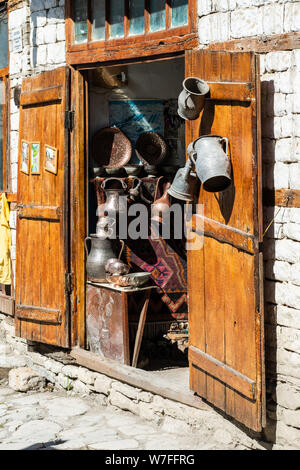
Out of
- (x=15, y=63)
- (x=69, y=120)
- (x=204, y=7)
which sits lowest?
(x=69, y=120)

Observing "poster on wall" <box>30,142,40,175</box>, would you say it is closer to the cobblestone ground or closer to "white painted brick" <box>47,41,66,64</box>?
"white painted brick" <box>47,41,66,64</box>

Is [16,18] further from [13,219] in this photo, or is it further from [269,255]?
[269,255]

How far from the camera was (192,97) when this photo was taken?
4500 millimetres

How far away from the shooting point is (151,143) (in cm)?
691

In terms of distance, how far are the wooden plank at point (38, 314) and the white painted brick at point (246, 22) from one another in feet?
10.3

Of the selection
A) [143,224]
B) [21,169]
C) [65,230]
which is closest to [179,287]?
[143,224]

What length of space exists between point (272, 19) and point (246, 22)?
0.74 ft

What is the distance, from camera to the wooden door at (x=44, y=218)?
19.9 feet

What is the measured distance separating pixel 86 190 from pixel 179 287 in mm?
1482

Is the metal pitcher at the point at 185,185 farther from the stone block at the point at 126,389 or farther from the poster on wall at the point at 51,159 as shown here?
the stone block at the point at 126,389

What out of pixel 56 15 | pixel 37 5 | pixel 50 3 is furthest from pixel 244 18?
pixel 37 5

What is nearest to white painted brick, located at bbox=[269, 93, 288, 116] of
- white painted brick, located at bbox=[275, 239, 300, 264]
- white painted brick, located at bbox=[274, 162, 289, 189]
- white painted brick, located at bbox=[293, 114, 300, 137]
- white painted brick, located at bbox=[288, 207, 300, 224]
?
white painted brick, located at bbox=[293, 114, 300, 137]

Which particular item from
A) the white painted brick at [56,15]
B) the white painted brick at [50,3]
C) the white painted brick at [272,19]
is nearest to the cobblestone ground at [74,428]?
the white painted brick at [272,19]

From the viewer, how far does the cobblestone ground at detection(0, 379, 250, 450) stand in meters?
4.87
